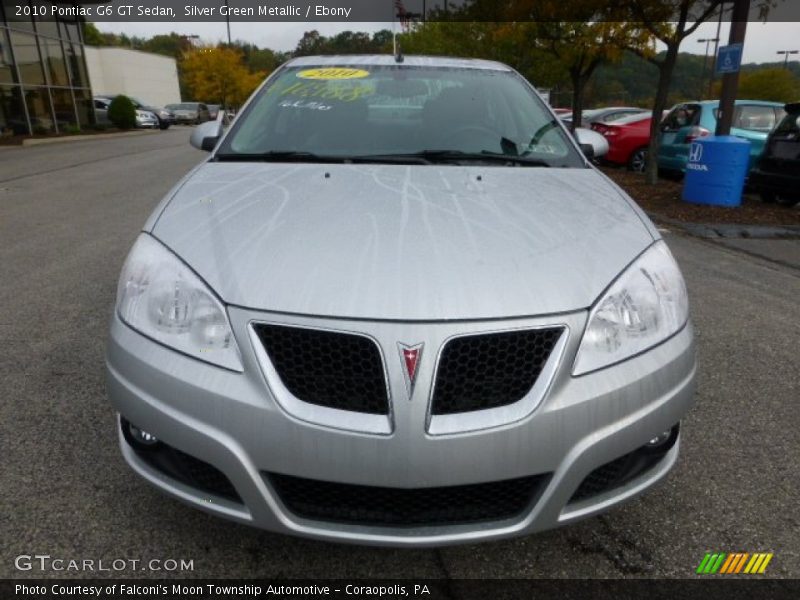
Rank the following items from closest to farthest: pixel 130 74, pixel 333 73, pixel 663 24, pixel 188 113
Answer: pixel 333 73
pixel 663 24
pixel 188 113
pixel 130 74

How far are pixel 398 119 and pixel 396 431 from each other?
1822 mm

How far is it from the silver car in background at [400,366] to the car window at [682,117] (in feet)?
31.8

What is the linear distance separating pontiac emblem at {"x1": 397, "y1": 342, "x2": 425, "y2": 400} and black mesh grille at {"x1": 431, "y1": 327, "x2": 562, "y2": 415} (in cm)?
6

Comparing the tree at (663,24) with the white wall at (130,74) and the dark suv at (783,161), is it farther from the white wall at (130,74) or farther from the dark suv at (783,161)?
the white wall at (130,74)

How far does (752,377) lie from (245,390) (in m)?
2.80

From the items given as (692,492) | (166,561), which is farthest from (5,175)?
(692,492)

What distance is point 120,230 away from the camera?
6.43 meters

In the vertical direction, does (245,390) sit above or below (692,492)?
above

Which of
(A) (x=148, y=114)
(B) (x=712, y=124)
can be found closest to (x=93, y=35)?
(A) (x=148, y=114)

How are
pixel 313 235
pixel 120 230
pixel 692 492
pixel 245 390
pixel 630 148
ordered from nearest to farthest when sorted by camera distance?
pixel 245 390, pixel 313 235, pixel 692 492, pixel 120 230, pixel 630 148

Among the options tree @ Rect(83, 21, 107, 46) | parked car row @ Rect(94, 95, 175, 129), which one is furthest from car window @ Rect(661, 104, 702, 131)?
tree @ Rect(83, 21, 107, 46)

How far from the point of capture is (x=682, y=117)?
10.5 meters

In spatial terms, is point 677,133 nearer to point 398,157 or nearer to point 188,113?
point 398,157

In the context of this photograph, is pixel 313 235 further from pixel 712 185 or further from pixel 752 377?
pixel 712 185
